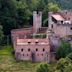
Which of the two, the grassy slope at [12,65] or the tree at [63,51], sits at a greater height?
the tree at [63,51]

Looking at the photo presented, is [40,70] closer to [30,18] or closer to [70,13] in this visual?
[70,13]

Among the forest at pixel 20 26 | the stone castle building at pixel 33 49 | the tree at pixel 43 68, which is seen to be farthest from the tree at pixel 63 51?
the tree at pixel 43 68

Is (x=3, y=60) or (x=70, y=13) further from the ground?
(x=70, y=13)

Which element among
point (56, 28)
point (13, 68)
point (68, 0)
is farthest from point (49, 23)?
point (68, 0)

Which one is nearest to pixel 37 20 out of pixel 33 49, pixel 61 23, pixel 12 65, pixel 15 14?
pixel 61 23

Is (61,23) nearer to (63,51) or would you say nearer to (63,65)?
(63,51)

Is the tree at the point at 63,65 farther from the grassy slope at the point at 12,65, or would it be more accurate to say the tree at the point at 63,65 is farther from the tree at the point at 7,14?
the tree at the point at 7,14

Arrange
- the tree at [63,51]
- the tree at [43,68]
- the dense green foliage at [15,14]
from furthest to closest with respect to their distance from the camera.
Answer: the dense green foliage at [15,14], the tree at [63,51], the tree at [43,68]
